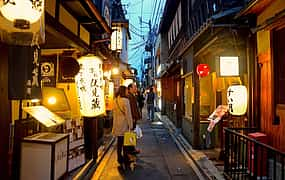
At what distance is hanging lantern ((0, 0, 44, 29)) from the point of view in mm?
4523

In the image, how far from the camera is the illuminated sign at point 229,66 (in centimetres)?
1048

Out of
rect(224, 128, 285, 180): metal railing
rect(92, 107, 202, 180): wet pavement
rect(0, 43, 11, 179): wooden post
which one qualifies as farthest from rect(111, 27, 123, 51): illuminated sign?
rect(0, 43, 11, 179): wooden post

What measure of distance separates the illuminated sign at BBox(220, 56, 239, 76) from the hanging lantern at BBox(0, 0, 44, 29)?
7091mm

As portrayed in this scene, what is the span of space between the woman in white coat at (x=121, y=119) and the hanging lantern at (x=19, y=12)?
6.21m

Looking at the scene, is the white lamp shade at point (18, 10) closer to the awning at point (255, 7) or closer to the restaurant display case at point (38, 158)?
the restaurant display case at point (38, 158)

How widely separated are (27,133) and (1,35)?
263 centimetres

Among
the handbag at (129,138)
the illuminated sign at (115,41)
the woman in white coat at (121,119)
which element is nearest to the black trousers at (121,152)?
the woman in white coat at (121,119)

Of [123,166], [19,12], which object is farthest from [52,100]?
[19,12]

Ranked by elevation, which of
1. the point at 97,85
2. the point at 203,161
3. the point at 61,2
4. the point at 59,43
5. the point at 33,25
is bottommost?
the point at 203,161

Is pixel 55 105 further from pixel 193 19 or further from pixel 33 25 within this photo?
pixel 193 19

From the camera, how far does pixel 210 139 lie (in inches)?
528

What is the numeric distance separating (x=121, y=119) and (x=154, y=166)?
73.3 inches

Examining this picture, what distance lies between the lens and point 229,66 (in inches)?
413

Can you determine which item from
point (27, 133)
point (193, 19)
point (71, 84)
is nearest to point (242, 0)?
point (193, 19)
